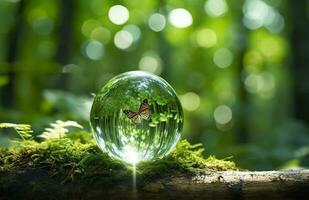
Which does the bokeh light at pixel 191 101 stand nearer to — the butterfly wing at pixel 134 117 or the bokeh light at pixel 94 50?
the bokeh light at pixel 94 50

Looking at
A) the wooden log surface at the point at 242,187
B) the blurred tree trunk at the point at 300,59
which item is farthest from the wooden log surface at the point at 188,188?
the blurred tree trunk at the point at 300,59

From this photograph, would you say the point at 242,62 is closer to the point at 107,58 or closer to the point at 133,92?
the point at 107,58

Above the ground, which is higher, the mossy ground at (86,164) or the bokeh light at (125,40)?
the bokeh light at (125,40)

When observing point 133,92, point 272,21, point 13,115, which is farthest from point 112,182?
point 272,21

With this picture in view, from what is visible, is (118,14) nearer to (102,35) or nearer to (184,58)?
(102,35)

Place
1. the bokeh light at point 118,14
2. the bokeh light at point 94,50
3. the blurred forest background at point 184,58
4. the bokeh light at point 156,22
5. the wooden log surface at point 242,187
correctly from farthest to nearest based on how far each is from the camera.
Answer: the bokeh light at point 94,50, the bokeh light at point 156,22, the bokeh light at point 118,14, the blurred forest background at point 184,58, the wooden log surface at point 242,187

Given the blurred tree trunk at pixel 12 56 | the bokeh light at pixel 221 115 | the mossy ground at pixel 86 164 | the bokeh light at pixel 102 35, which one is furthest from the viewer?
the bokeh light at pixel 221 115

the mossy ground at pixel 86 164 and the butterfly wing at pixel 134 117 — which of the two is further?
the butterfly wing at pixel 134 117
